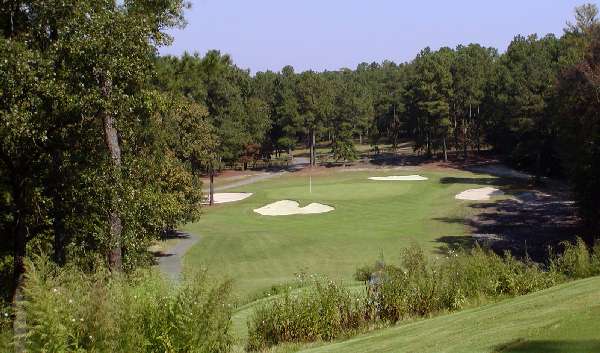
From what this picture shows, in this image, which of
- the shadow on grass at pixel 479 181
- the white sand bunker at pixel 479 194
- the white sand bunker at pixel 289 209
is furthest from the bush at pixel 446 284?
the shadow on grass at pixel 479 181

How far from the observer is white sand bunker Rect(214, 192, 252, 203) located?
57.7 metres

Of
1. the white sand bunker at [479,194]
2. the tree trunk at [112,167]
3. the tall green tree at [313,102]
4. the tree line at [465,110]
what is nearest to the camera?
the tree trunk at [112,167]

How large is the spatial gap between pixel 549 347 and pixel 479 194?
4638 centimetres

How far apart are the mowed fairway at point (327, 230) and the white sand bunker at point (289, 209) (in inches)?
36.3

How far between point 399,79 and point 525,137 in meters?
62.9

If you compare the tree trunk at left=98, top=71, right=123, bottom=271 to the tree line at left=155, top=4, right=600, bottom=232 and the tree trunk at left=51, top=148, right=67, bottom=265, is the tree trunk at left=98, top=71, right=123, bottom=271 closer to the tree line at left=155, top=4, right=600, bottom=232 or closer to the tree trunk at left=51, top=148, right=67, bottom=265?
the tree trunk at left=51, top=148, right=67, bottom=265

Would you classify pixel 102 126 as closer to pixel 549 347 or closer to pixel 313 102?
pixel 549 347

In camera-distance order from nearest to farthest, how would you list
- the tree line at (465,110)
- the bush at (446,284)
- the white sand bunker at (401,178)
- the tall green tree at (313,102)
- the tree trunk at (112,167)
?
1. the tree trunk at (112,167)
2. the bush at (446,284)
3. the tree line at (465,110)
4. the white sand bunker at (401,178)
5. the tall green tree at (313,102)

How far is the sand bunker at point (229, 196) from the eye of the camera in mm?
57691

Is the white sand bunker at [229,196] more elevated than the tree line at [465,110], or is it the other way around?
the tree line at [465,110]

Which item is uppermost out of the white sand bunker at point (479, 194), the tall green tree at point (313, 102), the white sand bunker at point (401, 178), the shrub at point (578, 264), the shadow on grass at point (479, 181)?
the tall green tree at point (313, 102)

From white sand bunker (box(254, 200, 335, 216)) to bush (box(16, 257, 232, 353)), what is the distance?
120ft

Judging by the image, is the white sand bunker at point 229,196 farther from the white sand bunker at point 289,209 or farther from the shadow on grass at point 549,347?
the shadow on grass at point 549,347

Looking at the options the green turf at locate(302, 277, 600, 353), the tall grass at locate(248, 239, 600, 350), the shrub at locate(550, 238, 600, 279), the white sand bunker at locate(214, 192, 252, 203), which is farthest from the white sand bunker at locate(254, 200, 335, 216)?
the green turf at locate(302, 277, 600, 353)
